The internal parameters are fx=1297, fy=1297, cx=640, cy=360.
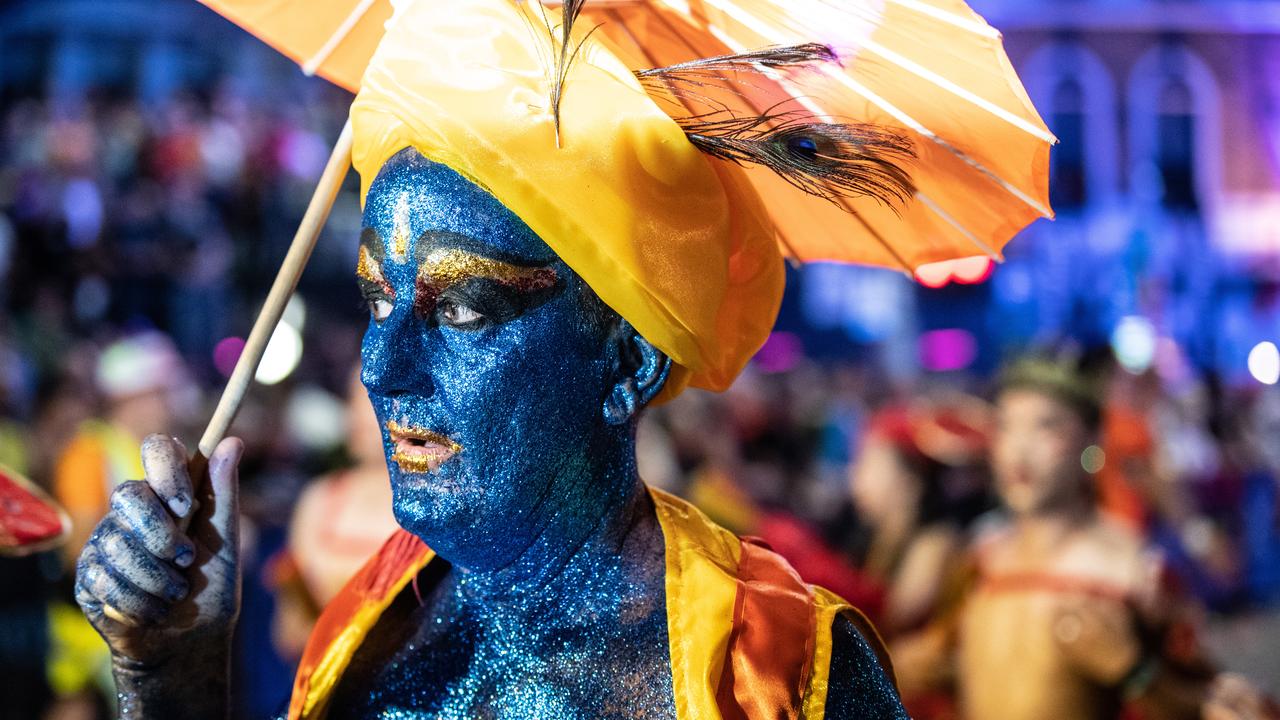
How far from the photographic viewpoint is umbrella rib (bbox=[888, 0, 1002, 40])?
180 cm

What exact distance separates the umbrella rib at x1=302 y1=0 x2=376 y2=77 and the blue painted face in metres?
0.42

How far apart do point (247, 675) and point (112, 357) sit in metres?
2.13

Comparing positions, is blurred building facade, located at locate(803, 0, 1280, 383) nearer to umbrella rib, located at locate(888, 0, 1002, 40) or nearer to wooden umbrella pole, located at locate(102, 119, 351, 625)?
umbrella rib, located at locate(888, 0, 1002, 40)

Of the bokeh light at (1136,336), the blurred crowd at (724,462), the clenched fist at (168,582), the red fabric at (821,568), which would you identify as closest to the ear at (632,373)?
the clenched fist at (168,582)

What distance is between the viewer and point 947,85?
71.3 inches

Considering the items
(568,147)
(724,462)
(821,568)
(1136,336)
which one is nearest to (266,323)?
(568,147)

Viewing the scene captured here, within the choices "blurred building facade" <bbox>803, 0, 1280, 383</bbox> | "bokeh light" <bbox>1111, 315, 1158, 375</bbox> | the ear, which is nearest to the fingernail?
the ear

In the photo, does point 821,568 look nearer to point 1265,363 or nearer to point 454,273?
point 454,273

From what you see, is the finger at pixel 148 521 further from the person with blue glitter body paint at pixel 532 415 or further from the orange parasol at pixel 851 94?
the orange parasol at pixel 851 94

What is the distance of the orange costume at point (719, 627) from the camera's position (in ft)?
6.15

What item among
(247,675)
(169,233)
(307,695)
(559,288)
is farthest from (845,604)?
(169,233)

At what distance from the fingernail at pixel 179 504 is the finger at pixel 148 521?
0.05ft

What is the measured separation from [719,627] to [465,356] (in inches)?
21.7

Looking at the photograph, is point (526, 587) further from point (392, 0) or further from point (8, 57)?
point (8, 57)
